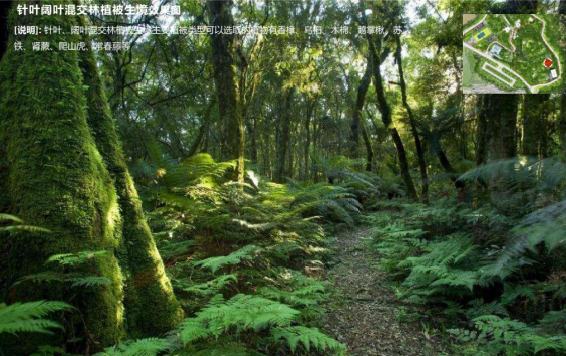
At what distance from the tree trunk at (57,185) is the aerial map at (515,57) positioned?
7.09m

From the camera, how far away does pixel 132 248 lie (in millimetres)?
2750

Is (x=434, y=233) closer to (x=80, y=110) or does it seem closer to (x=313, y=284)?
(x=313, y=284)

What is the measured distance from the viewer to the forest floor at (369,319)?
10.7 feet

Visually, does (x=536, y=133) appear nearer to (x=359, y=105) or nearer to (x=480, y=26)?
(x=480, y=26)

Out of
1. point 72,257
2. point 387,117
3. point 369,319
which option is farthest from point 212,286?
point 387,117

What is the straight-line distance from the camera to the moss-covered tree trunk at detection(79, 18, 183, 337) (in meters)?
2.56

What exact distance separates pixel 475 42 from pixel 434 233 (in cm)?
510

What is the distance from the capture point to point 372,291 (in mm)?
4711

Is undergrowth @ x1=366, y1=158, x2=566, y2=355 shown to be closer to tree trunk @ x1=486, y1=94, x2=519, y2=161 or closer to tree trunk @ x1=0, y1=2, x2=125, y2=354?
tree trunk @ x1=486, y1=94, x2=519, y2=161

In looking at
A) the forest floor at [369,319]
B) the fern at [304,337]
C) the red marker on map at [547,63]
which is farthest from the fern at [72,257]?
the red marker on map at [547,63]

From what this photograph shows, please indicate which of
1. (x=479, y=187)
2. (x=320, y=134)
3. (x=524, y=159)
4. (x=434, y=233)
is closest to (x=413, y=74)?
(x=320, y=134)

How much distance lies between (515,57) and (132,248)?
852cm

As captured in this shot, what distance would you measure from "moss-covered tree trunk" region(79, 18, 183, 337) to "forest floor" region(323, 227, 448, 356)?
181 centimetres

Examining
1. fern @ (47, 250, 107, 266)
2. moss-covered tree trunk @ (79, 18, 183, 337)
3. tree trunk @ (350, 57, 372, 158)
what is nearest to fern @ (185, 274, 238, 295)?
moss-covered tree trunk @ (79, 18, 183, 337)
